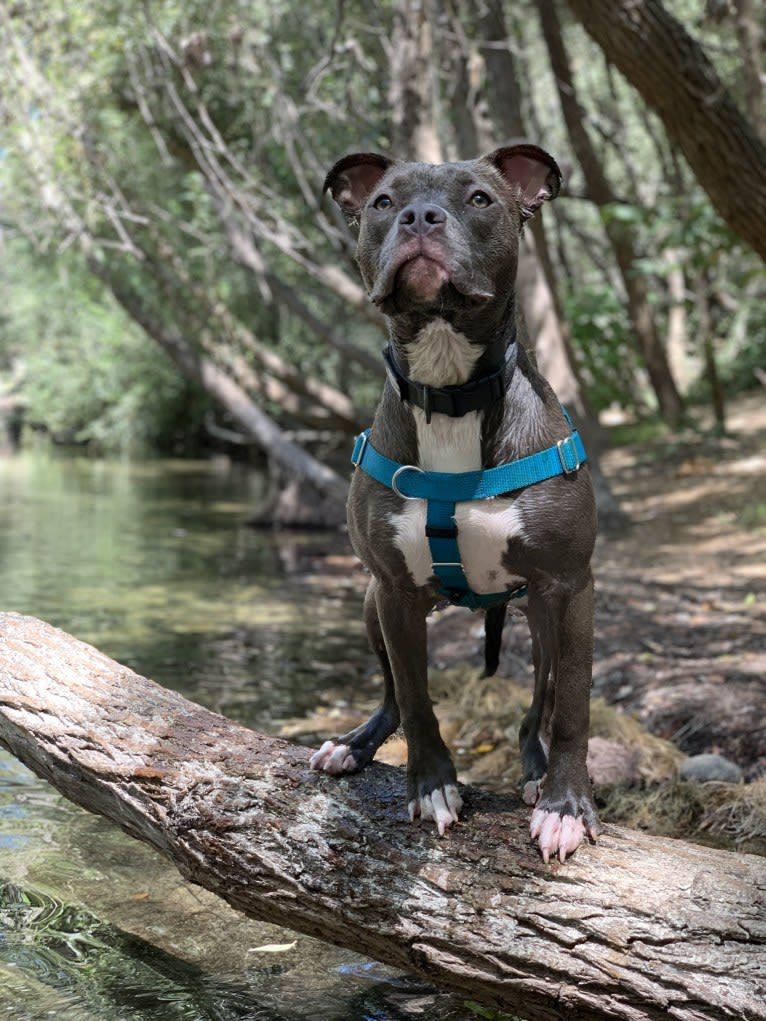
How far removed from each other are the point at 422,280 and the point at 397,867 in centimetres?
159

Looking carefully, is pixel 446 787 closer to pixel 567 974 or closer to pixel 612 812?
pixel 567 974

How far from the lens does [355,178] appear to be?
3.53 m

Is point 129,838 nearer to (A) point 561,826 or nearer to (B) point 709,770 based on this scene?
(A) point 561,826

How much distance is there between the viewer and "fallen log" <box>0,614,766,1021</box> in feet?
9.57

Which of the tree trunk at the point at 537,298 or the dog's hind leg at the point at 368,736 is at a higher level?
the tree trunk at the point at 537,298

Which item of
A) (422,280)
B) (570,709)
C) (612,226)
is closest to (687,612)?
(570,709)

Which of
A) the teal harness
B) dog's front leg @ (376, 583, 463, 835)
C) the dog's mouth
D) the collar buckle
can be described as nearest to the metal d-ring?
the teal harness

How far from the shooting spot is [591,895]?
306cm

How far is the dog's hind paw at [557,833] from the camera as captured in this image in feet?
10.4

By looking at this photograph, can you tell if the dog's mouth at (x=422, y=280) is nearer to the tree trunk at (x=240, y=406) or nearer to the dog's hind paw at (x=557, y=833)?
the dog's hind paw at (x=557, y=833)

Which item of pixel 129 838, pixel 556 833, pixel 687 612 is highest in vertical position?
pixel 556 833

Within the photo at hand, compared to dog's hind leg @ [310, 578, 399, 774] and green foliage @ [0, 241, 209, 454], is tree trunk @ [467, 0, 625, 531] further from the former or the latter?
green foliage @ [0, 241, 209, 454]

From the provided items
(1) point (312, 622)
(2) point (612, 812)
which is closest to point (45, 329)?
(1) point (312, 622)

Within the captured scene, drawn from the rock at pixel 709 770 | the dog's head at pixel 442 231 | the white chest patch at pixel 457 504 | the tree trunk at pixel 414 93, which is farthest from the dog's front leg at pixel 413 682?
the tree trunk at pixel 414 93
